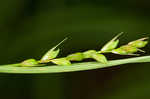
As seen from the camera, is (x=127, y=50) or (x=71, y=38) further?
(x=71, y=38)

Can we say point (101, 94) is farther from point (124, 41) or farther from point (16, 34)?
point (16, 34)

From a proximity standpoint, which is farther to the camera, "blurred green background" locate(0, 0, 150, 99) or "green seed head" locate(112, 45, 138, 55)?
"blurred green background" locate(0, 0, 150, 99)

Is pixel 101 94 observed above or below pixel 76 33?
below

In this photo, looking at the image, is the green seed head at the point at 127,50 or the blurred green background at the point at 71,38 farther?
the blurred green background at the point at 71,38

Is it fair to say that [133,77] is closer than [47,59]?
No
